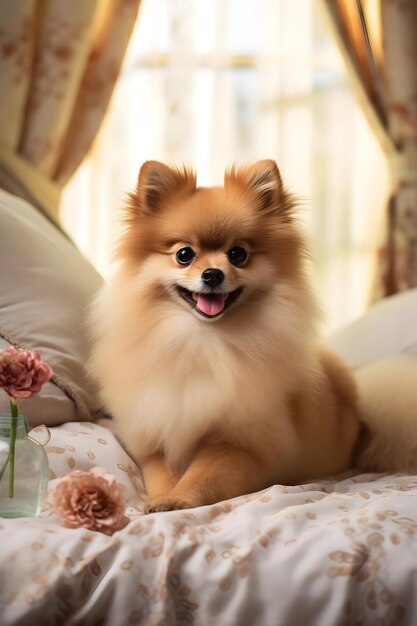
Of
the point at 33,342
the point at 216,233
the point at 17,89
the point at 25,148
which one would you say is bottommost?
the point at 33,342

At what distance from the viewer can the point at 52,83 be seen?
315cm

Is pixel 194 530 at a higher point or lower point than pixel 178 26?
lower

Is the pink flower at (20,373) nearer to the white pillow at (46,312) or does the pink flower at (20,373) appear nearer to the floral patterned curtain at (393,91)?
the white pillow at (46,312)

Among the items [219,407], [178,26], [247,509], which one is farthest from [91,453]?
[178,26]

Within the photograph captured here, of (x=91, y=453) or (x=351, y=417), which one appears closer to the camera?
(x=91, y=453)

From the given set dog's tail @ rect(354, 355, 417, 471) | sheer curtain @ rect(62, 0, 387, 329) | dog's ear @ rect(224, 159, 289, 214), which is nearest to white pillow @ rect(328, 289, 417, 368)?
dog's tail @ rect(354, 355, 417, 471)

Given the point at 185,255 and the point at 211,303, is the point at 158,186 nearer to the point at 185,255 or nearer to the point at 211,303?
the point at 185,255

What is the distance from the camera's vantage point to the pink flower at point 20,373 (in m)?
1.35

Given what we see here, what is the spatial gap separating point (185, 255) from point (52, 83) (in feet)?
5.79

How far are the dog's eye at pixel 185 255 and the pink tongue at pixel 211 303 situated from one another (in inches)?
3.5

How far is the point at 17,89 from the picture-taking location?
3051mm

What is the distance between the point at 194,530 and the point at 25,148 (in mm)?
2287

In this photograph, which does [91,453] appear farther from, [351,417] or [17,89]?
[17,89]

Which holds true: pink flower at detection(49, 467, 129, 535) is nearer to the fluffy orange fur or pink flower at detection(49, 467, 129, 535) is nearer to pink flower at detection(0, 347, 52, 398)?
pink flower at detection(0, 347, 52, 398)
